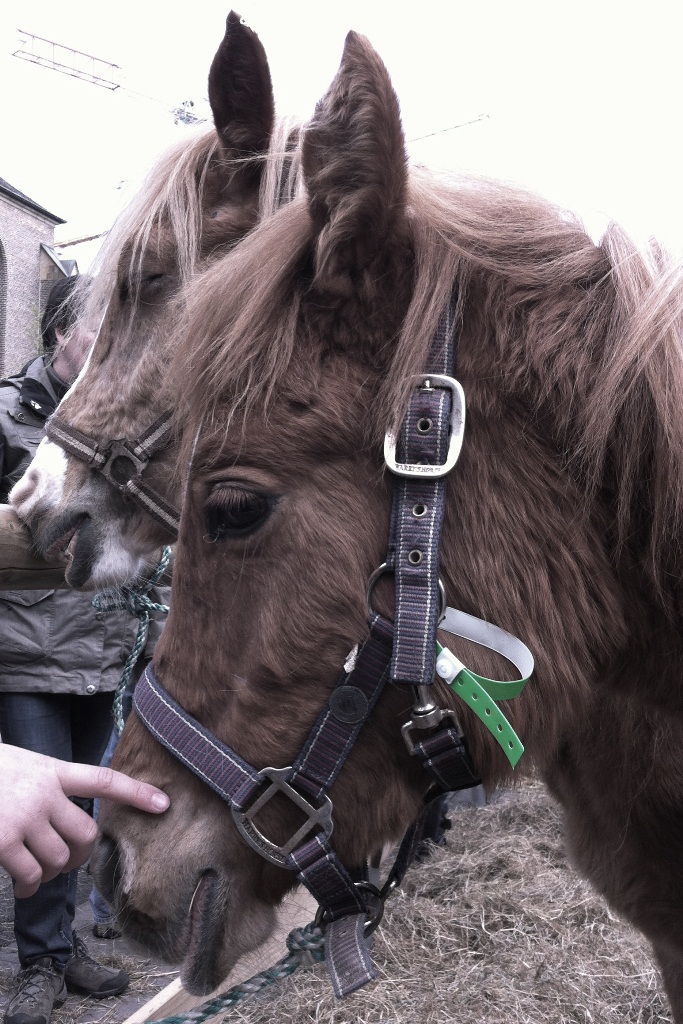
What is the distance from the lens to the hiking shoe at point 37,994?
2.85m

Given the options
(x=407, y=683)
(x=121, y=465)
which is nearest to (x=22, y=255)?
(x=121, y=465)

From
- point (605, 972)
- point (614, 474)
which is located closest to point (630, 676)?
point (614, 474)

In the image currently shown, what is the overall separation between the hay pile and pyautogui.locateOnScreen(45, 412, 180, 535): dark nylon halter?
181 centimetres

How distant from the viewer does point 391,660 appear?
3.99 feet

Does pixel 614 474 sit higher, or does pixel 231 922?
pixel 614 474

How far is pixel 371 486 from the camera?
127 cm

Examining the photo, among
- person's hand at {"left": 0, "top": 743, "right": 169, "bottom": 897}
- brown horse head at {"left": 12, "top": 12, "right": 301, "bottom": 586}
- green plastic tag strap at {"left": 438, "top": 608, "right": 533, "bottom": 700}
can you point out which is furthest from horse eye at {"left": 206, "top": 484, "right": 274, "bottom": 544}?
brown horse head at {"left": 12, "top": 12, "right": 301, "bottom": 586}

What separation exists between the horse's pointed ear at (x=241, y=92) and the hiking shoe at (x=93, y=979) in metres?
3.06

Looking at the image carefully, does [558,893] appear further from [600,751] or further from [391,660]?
[391,660]

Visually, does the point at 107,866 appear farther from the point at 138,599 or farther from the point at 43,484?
the point at 43,484

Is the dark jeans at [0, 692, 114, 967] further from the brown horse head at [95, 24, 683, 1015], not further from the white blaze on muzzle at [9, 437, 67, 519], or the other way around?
the brown horse head at [95, 24, 683, 1015]

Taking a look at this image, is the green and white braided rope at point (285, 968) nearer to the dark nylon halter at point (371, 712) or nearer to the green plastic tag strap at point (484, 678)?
the dark nylon halter at point (371, 712)

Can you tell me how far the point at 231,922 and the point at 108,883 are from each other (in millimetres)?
224

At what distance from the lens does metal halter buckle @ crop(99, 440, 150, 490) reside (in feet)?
8.28
